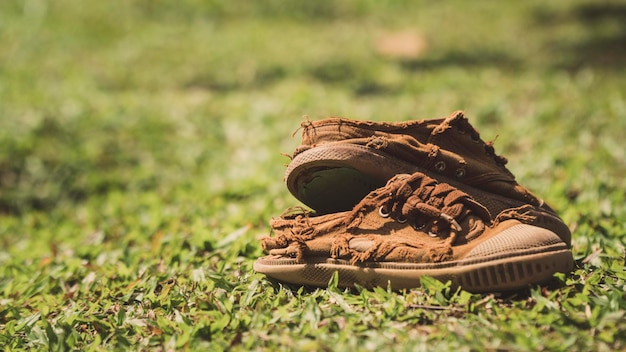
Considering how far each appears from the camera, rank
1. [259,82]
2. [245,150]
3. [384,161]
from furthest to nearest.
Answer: [259,82] → [245,150] → [384,161]

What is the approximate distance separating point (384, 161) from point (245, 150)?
3.64 m

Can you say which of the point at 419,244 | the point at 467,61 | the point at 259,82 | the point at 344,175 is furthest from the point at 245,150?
the point at 467,61

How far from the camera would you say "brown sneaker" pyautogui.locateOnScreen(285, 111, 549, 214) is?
10.1 feet

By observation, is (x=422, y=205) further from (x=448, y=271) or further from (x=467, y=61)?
(x=467, y=61)

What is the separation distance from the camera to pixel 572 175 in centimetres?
509

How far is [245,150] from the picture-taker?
6.59 metres

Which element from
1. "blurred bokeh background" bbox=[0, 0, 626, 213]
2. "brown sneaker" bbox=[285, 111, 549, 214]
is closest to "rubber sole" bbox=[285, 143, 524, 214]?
"brown sneaker" bbox=[285, 111, 549, 214]

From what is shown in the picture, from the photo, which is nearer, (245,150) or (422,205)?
(422,205)

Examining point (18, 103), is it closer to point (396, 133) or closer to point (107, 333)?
point (107, 333)

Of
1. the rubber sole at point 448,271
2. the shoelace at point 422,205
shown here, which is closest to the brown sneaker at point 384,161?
the shoelace at point 422,205

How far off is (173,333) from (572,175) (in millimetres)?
3589

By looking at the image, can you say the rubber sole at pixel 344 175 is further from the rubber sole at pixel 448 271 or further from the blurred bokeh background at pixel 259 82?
the blurred bokeh background at pixel 259 82

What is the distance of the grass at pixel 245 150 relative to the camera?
9.16ft

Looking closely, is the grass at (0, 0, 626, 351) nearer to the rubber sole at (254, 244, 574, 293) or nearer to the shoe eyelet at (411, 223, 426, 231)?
the rubber sole at (254, 244, 574, 293)
